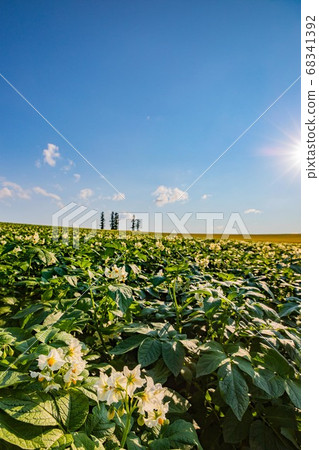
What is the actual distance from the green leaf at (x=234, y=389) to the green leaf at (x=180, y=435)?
248 mm

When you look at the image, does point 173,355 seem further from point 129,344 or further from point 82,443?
point 82,443

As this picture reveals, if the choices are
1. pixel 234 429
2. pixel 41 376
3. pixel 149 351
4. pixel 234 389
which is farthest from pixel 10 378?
pixel 234 429

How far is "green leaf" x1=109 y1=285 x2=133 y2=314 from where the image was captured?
1.52m

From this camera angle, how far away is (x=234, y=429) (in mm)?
1389

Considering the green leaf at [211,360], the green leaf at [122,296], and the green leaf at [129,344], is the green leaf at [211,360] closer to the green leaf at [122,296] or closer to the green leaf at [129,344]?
the green leaf at [129,344]

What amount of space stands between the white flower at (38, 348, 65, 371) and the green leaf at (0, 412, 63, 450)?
0.17m

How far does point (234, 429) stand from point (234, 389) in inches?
11.9

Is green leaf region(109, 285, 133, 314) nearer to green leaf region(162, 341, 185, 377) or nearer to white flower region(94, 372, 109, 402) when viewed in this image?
green leaf region(162, 341, 185, 377)

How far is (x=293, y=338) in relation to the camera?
1665mm

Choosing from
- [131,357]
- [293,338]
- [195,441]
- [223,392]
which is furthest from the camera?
[131,357]

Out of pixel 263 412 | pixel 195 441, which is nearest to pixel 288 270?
pixel 263 412

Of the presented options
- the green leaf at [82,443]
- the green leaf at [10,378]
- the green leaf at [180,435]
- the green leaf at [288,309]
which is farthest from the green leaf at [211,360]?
the green leaf at [288,309]

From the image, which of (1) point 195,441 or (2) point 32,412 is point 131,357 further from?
(2) point 32,412

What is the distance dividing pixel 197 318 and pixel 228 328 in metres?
0.22
